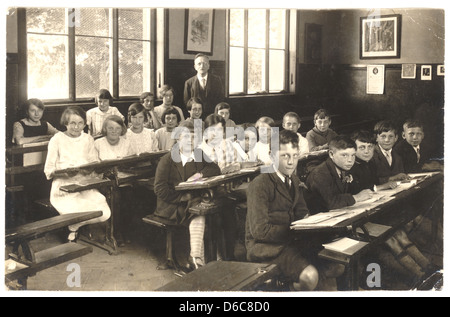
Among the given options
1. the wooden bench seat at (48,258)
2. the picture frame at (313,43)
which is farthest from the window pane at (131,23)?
the wooden bench seat at (48,258)

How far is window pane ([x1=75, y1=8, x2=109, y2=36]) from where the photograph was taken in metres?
3.78

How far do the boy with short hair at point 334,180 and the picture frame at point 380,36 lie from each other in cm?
79

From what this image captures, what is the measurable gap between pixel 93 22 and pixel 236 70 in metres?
1.21

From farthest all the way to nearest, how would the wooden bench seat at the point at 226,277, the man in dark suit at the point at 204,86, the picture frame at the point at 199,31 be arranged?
1. the man in dark suit at the point at 204,86
2. the picture frame at the point at 199,31
3. the wooden bench seat at the point at 226,277

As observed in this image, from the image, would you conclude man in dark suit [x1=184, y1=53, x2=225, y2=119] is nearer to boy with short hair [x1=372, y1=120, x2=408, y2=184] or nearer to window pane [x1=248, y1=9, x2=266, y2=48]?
window pane [x1=248, y1=9, x2=266, y2=48]

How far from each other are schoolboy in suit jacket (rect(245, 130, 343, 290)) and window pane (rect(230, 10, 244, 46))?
3.49 ft

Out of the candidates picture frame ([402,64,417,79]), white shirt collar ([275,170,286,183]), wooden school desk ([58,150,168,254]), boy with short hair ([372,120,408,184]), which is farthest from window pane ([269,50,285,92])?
wooden school desk ([58,150,168,254])

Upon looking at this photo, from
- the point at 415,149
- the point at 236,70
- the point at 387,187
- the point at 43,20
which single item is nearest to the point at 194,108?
the point at 236,70

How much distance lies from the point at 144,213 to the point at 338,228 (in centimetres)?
148

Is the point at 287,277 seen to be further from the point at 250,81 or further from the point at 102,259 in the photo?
the point at 250,81

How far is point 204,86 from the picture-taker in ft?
13.0

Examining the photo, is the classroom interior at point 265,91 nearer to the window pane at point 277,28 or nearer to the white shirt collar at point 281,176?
the window pane at point 277,28

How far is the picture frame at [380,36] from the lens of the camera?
3.94 meters
